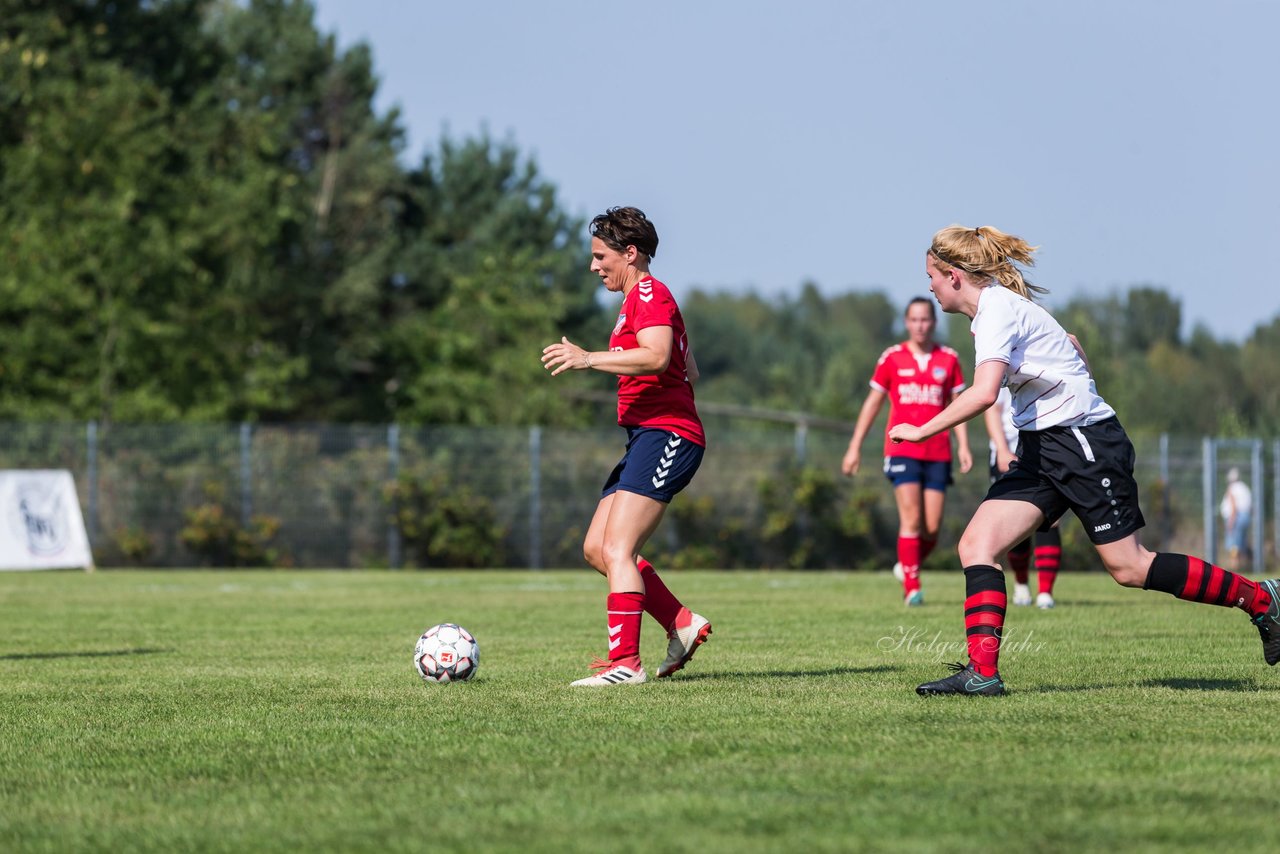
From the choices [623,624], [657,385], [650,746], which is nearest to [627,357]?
[657,385]

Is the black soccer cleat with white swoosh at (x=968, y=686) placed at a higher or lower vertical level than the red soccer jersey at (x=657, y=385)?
lower

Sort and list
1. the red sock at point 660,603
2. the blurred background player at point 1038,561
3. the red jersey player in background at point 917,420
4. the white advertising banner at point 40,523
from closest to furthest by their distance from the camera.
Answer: the red sock at point 660,603, the blurred background player at point 1038,561, the red jersey player in background at point 917,420, the white advertising banner at point 40,523

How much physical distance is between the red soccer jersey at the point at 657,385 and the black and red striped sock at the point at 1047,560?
243 inches

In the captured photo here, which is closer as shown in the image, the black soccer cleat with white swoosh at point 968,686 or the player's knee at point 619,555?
the black soccer cleat with white swoosh at point 968,686

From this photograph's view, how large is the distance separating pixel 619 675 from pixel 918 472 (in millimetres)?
6554

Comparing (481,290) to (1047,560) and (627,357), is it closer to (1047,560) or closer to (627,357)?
(1047,560)

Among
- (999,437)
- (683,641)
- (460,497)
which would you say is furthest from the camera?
(460,497)

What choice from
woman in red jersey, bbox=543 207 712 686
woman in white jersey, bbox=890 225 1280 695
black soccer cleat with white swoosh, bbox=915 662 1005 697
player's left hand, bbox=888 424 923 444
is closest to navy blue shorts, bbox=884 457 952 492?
woman in red jersey, bbox=543 207 712 686

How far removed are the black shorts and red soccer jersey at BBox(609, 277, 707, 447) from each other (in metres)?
1.52

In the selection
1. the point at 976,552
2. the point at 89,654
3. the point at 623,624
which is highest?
the point at 976,552

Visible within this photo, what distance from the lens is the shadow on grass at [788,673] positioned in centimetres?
741

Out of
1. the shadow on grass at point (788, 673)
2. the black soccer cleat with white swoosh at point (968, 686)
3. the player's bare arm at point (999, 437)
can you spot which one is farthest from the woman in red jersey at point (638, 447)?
the player's bare arm at point (999, 437)

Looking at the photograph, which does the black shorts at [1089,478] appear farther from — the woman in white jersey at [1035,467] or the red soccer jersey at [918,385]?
the red soccer jersey at [918,385]

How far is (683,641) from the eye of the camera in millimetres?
7438
